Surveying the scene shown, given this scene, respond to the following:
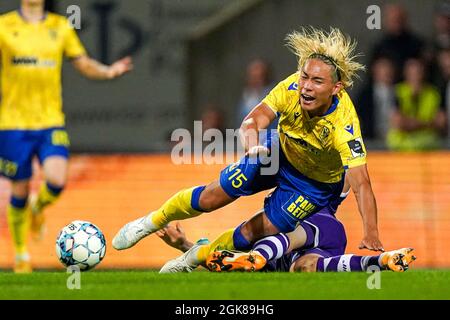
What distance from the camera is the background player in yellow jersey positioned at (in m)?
13.0

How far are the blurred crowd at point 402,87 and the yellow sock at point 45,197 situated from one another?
12.3 ft

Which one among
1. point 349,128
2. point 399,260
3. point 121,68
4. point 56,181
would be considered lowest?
point 399,260

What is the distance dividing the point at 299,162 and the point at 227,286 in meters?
1.99

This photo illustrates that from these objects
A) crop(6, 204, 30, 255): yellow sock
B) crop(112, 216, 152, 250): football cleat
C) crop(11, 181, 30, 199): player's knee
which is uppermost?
crop(11, 181, 30, 199): player's knee

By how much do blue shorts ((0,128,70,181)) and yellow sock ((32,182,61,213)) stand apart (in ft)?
0.73

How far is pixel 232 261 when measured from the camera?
9.35m

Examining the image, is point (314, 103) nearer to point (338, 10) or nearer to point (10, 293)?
point (10, 293)

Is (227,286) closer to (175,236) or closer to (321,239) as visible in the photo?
(321,239)

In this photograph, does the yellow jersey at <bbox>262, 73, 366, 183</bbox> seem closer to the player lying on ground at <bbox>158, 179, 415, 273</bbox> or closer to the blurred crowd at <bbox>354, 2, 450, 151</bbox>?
the player lying on ground at <bbox>158, 179, 415, 273</bbox>

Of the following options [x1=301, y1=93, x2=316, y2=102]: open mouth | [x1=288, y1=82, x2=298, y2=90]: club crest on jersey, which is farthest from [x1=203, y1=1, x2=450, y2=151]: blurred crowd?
[x1=301, y1=93, x2=316, y2=102]: open mouth

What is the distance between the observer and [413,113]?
1579 cm

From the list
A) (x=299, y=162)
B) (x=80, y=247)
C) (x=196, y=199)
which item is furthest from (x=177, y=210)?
(x=299, y=162)

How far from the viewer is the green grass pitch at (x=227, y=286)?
7930 mm
